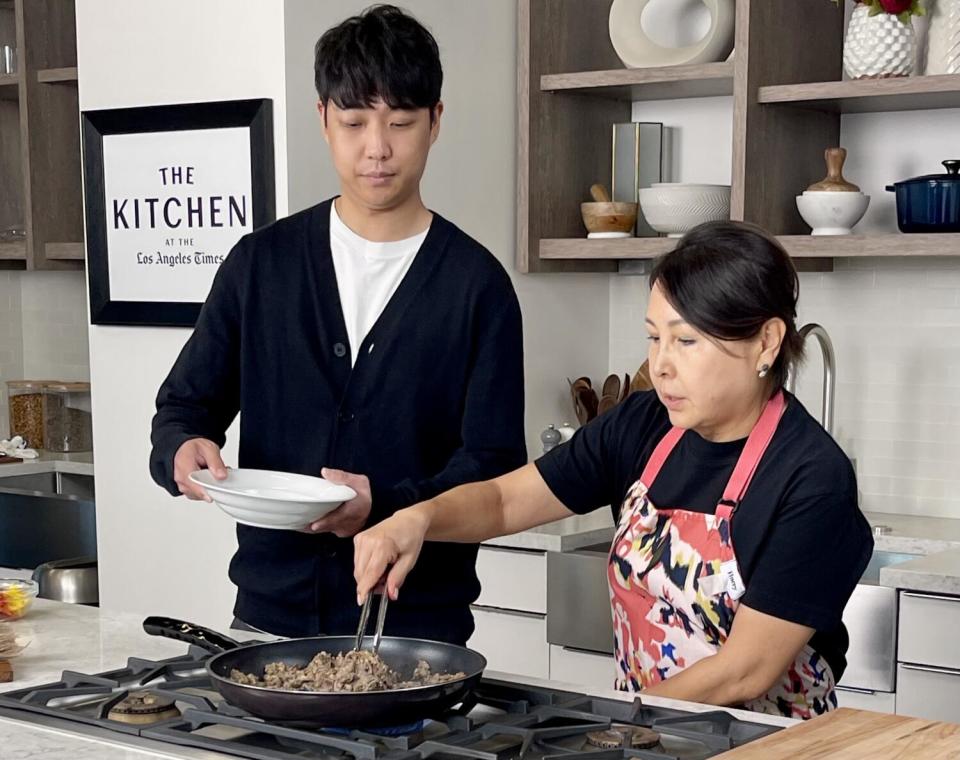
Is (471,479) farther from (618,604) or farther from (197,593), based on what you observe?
(197,593)

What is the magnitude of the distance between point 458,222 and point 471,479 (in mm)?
1716

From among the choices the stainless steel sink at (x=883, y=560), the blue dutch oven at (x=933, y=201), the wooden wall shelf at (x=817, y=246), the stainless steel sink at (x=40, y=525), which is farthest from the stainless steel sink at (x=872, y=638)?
the stainless steel sink at (x=40, y=525)

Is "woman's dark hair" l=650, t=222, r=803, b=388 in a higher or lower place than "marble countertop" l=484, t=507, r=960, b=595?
higher

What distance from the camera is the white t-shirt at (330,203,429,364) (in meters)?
2.35

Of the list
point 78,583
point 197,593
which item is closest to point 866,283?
point 197,593

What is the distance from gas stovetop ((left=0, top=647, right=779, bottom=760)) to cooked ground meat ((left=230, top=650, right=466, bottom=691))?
5cm

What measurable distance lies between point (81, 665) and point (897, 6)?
256 cm

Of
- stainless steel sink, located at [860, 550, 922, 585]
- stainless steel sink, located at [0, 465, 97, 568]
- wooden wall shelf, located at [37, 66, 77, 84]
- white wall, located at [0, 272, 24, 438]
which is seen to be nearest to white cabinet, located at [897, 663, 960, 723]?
stainless steel sink, located at [860, 550, 922, 585]

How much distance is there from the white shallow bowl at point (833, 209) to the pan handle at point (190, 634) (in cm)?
223

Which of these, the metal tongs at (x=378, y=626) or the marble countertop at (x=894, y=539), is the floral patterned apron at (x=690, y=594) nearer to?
the metal tongs at (x=378, y=626)

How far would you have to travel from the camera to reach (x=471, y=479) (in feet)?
7.36

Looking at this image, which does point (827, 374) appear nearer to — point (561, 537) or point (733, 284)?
point (561, 537)

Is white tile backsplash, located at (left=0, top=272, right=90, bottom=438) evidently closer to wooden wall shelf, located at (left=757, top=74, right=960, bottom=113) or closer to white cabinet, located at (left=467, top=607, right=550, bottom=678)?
white cabinet, located at (left=467, top=607, right=550, bottom=678)

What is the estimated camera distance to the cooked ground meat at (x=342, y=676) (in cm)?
161
